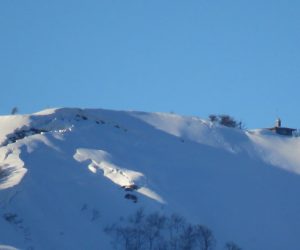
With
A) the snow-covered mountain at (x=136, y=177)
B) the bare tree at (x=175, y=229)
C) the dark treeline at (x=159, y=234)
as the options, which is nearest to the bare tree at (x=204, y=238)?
the dark treeline at (x=159, y=234)

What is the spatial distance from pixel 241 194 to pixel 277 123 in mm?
21227

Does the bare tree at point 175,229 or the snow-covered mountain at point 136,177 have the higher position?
the snow-covered mountain at point 136,177

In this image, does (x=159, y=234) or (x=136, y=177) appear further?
(x=136, y=177)

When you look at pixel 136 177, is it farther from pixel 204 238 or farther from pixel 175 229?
pixel 204 238

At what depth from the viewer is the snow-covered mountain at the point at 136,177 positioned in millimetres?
42781

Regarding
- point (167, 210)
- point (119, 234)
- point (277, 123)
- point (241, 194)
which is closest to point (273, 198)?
point (241, 194)

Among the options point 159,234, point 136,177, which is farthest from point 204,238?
point 136,177

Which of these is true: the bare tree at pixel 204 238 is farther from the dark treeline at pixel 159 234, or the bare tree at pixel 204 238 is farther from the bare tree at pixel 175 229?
the bare tree at pixel 175 229

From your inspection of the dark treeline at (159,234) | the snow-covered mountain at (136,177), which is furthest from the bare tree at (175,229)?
the snow-covered mountain at (136,177)

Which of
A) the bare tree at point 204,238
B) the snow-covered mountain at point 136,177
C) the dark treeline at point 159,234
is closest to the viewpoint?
the dark treeline at point 159,234

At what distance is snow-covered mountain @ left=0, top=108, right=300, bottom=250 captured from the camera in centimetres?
4278

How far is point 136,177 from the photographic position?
164 feet

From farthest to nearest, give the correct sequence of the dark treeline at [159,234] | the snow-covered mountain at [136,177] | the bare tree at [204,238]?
the bare tree at [204,238], the snow-covered mountain at [136,177], the dark treeline at [159,234]

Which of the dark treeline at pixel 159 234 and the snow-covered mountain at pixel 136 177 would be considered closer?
the dark treeline at pixel 159 234
